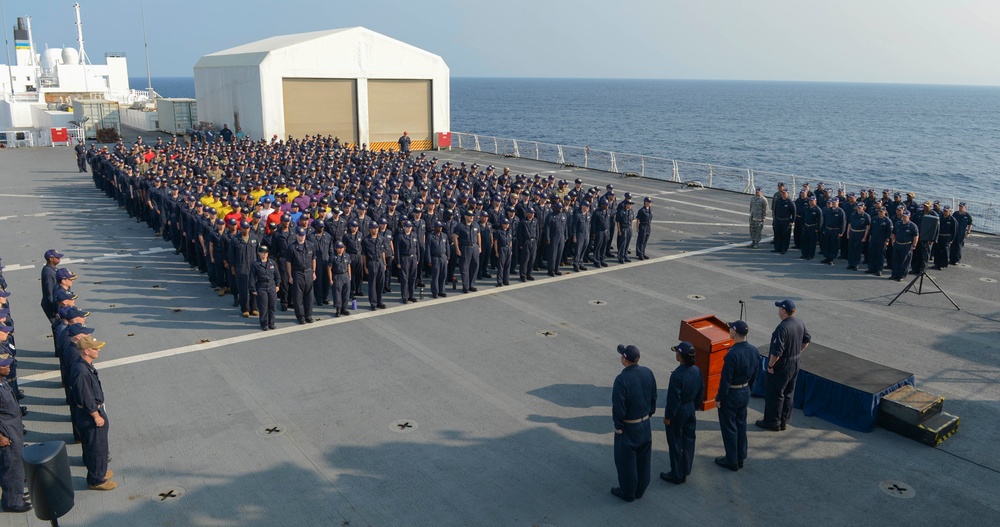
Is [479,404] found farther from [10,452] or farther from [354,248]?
[354,248]

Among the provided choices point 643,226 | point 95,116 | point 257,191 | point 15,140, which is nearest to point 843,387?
point 643,226

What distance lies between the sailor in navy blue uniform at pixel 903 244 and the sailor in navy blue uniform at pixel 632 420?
34.1 feet

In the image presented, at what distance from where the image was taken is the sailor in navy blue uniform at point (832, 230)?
15.5 metres

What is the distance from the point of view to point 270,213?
48.3ft

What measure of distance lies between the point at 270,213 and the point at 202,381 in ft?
20.4

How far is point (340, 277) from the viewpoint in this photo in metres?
11.8

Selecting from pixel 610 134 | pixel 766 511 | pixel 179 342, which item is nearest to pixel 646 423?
pixel 766 511

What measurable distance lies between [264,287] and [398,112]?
27.3 metres

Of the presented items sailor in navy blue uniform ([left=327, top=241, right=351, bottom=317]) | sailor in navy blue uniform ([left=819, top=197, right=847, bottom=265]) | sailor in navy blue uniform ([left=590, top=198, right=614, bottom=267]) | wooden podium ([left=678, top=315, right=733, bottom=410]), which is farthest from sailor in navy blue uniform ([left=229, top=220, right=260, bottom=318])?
sailor in navy blue uniform ([left=819, top=197, right=847, bottom=265])

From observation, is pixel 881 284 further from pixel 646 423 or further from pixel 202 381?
pixel 202 381

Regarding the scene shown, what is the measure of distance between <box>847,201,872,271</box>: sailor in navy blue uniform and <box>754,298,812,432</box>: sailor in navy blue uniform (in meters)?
8.44

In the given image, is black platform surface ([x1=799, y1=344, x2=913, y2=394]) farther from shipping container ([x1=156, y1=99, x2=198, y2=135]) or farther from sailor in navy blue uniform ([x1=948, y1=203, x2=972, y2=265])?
shipping container ([x1=156, y1=99, x2=198, y2=135])

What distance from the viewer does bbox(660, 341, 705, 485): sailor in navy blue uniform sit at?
6.58 metres

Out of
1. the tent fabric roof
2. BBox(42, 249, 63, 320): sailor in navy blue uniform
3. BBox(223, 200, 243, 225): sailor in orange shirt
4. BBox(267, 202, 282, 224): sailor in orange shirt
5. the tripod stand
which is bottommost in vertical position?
the tripod stand
